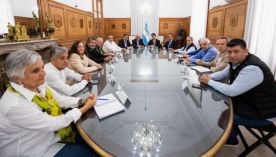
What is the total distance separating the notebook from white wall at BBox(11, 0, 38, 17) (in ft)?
9.83

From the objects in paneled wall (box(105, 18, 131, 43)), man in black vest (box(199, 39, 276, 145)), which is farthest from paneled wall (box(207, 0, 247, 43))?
paneled wall (box(105, 18, 131, 43))

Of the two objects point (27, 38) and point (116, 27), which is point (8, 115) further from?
point (116, 27)

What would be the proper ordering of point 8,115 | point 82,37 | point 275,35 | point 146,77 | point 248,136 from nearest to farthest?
1. point 8,115
2. point 248,136
3. point 146,77
4. point 275,35
5. point 82,37

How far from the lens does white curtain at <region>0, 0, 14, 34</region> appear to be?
2859 millimetres

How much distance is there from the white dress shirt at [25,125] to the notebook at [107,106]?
0.14 metres

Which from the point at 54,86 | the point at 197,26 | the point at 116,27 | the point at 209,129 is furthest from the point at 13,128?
the point at 116,27

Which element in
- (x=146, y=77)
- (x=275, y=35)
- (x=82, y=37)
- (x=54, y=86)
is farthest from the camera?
(x=82, y=37)

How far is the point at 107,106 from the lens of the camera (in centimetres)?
123

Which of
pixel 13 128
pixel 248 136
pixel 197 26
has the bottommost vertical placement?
pixel 248 136

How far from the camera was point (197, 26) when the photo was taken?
640 centimetres

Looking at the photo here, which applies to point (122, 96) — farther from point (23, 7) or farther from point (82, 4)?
point (82, 4)

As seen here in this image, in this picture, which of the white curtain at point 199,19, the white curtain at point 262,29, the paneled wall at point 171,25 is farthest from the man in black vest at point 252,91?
the paneled wall at point 171,25

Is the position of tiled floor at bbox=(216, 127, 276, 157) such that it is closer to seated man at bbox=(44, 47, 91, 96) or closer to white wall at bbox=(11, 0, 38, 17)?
seated man at bbox=(44, 47, 91, 96)

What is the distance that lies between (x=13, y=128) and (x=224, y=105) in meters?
1.35
